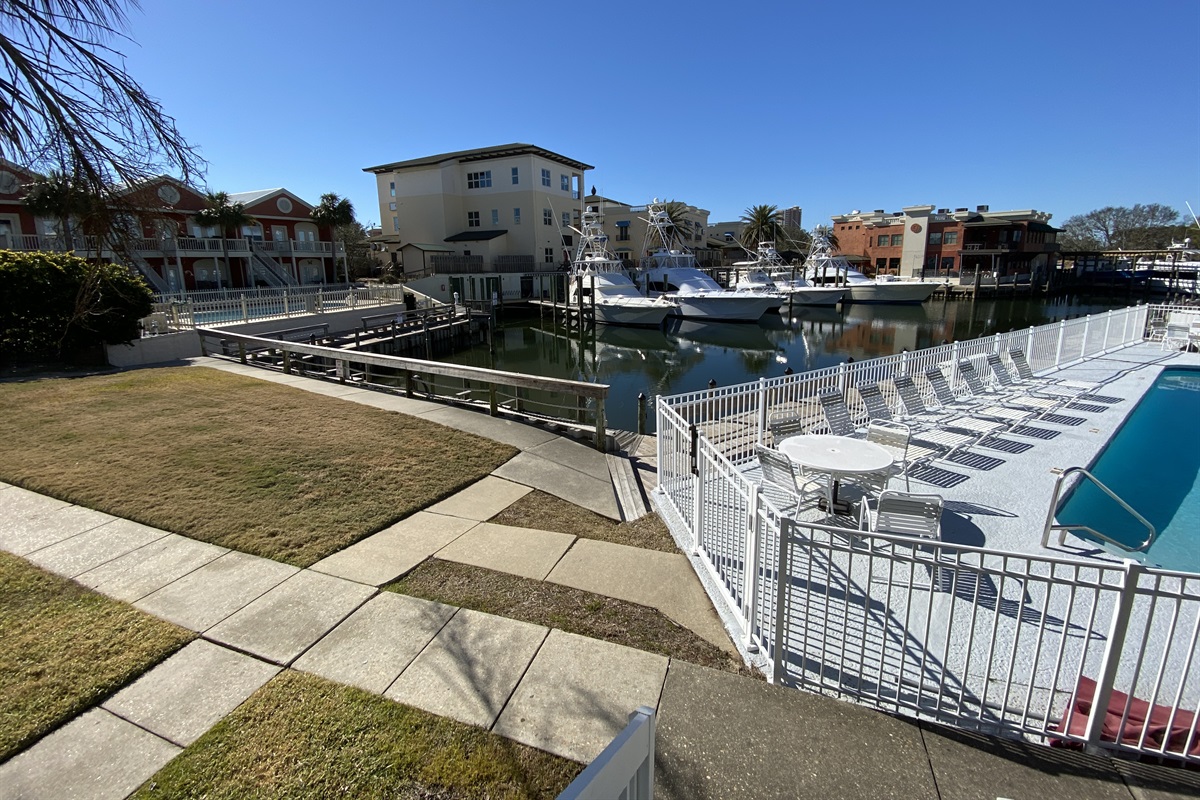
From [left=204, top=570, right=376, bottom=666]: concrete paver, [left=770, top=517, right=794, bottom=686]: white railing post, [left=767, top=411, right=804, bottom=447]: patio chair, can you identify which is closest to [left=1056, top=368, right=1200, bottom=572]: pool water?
[left=767, top=411, right=804, bottom=447]: patio chair

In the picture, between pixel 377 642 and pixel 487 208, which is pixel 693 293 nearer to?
pixel 487 208

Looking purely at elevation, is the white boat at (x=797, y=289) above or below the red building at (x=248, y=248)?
below

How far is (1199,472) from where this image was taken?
27.7 ft

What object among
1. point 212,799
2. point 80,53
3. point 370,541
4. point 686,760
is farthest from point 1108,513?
point 80,53

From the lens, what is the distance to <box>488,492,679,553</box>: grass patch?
18.2 ft

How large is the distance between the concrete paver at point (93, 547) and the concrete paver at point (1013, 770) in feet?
20.5

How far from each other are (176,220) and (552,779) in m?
4.25

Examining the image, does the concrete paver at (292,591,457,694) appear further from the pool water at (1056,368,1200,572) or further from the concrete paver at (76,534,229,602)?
the pool water at (1056,368,1200,572)

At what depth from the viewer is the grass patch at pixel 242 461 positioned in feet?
18.0

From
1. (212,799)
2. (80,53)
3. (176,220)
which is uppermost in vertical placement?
(80,53)

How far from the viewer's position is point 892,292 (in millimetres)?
53250

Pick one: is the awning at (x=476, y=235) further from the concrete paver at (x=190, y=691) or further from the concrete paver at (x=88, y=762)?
the concrete paver at (x=88, y=762)

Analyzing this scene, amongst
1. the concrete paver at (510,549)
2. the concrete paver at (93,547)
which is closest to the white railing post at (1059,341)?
the concrete paver at (510,549)

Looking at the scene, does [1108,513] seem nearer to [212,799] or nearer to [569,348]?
[212,799]
